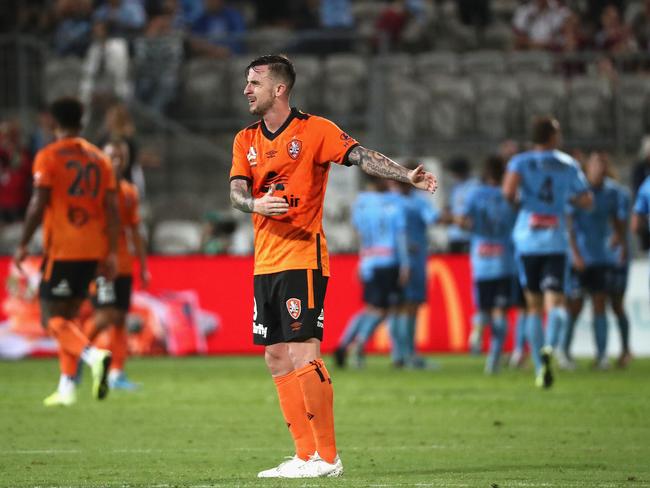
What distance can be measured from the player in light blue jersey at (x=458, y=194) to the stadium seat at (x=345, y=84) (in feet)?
6.53

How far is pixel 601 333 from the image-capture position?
55.5ft

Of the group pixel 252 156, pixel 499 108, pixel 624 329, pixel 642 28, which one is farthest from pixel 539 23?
pixel 252 156

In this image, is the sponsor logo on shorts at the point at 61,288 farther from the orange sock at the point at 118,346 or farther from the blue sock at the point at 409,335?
the blue sock at the point at 409,335

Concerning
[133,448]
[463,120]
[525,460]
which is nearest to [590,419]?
[525,460]

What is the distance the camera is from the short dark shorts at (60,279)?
39.2ft

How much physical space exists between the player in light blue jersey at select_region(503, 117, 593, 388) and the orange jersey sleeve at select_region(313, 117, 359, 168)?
629cm

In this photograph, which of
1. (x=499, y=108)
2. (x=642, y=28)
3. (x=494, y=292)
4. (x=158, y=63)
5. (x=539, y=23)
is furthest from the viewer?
(x=539, y=23)

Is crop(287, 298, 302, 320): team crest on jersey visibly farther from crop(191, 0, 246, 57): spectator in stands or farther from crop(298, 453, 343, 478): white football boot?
crop(191, 0, 246, 57): spectator in stands

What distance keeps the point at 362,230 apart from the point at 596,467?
9.79 m

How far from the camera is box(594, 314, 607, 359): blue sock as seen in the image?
16.9 metres

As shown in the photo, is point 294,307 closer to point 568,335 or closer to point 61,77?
point 568,335

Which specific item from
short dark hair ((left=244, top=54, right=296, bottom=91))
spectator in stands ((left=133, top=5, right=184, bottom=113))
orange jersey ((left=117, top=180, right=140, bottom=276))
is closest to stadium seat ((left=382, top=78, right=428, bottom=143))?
spectator in stands ((left=133, top=5, right=184, bottom=113))

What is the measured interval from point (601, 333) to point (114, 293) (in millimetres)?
6287

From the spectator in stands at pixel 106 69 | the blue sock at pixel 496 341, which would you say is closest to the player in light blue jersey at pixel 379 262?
the blue sock at pixel 496 341
